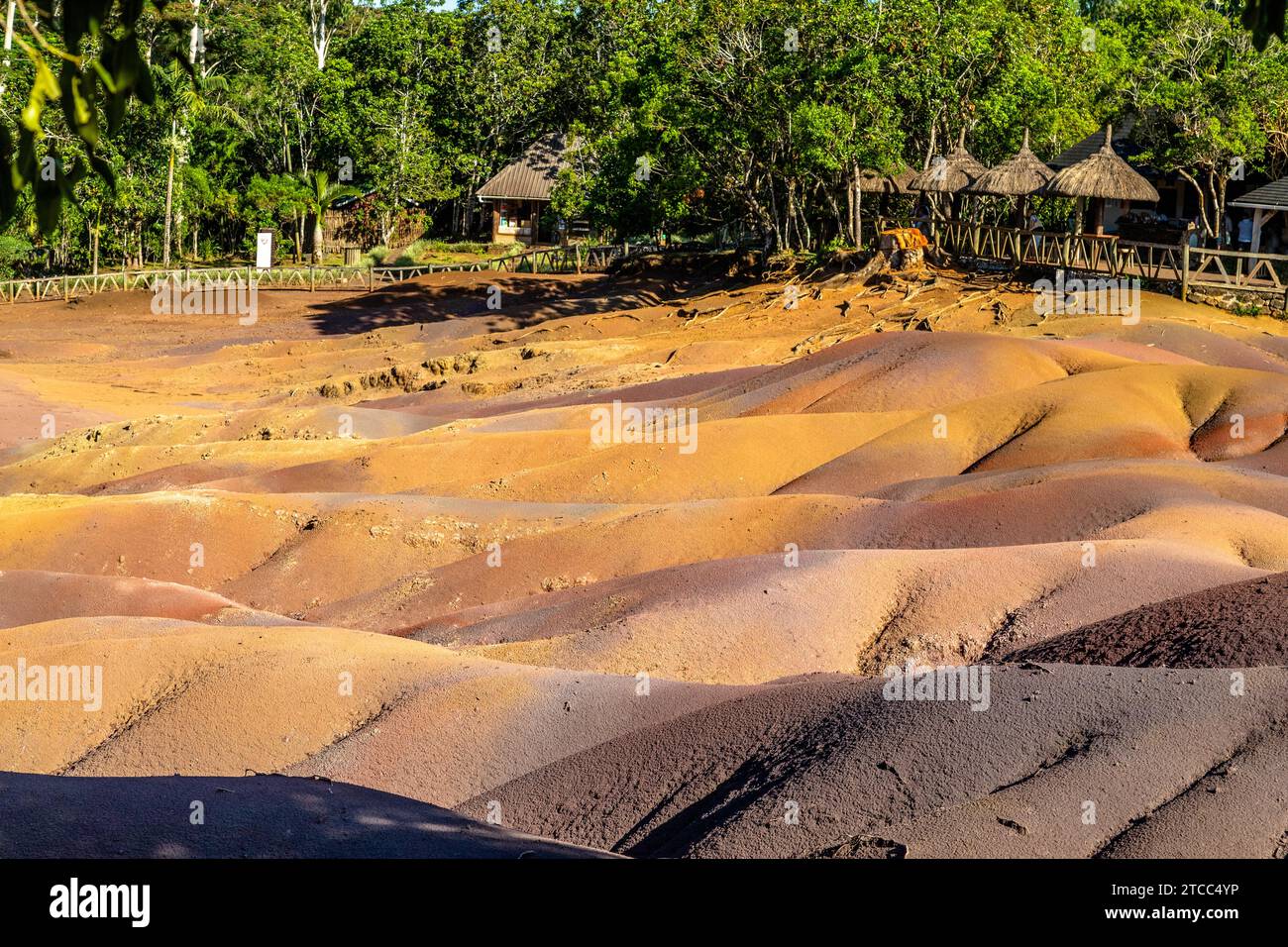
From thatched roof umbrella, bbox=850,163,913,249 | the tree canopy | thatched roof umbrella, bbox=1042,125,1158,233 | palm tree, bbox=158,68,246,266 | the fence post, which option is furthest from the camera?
palm tree, bbox=158,68,246,266

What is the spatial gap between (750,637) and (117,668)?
512 cm

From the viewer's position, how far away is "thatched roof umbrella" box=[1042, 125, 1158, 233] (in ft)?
109

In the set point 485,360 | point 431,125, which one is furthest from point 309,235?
point 485,360

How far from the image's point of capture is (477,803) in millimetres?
8758

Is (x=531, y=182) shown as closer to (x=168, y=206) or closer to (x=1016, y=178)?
(x=168, y=206)

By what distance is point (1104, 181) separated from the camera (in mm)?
33219

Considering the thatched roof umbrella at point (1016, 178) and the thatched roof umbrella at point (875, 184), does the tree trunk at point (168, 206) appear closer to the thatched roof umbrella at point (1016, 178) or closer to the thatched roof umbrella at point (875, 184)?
the thatched roof umbrella at point (875, 184)
